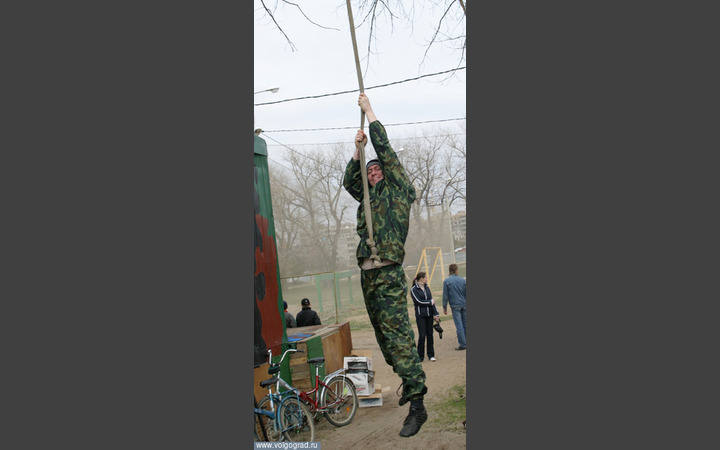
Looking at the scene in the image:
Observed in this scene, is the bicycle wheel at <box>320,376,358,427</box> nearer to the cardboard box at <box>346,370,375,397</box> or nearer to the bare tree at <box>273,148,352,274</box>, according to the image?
the cardboard box at <box>346,370,375,397</box>

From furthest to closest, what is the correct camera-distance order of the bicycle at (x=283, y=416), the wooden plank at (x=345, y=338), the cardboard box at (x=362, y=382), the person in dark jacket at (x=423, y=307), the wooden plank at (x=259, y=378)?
the wooden plank at (x=345, y=338) → the person in dark jacket at (x=423, y=307) → the cardboard box at (x=362, y=382) → the wooden plank at (x=259, y=378) → the bicycle at (x=283, y=416)

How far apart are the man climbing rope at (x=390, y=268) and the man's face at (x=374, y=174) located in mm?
27

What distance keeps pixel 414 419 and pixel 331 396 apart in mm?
996

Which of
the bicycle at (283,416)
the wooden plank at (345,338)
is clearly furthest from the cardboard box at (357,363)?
the bicycle at (283,416)

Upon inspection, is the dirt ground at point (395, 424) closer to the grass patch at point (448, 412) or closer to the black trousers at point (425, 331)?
the grass patch at point (448, 412)

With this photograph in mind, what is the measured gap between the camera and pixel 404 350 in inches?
183

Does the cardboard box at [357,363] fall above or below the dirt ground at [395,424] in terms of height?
above

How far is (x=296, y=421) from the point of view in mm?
4906

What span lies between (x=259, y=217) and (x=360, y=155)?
116cm

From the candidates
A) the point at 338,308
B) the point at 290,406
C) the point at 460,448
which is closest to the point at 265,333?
the point at 290,406

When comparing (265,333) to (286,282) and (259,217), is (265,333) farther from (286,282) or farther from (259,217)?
(286,282)

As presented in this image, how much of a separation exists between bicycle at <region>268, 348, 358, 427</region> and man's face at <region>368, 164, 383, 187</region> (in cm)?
167

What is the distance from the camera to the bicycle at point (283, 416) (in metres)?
4.77

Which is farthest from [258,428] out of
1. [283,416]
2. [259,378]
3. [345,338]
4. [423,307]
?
[423,307]
